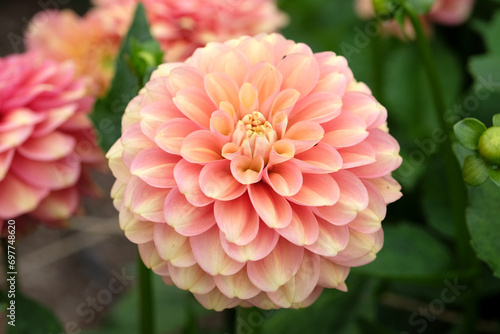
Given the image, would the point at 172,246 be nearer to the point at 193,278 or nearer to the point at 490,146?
the point at 193,278

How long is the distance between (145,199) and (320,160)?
0.13 metres

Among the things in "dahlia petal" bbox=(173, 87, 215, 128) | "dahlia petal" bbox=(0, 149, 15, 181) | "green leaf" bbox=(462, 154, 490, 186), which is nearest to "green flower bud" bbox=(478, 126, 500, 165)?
"green leaf" bbox=(462, 154, 490, 186)

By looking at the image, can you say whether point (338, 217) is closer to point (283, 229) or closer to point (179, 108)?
point (283, 229)

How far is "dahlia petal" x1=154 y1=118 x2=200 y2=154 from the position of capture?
0.40 meters

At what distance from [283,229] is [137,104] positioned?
0.16 metres

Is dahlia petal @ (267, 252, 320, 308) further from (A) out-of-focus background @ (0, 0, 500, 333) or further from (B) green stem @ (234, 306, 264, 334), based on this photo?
(A) out-of-focus background @ (0, 0, 500, 333)

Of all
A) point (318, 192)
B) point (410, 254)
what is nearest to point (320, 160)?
point (318, 192)

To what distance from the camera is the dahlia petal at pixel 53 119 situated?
0.56 meters

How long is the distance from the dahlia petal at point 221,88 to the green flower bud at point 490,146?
20 centimetres

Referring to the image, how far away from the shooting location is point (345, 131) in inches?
16.3

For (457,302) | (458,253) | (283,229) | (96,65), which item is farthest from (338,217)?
(96,65)

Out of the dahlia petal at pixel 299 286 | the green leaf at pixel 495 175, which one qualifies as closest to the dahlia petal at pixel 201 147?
the dahlia petal at pixel 299 286

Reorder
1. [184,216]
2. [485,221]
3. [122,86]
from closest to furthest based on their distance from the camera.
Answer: [184,216], [485,221], [122,86]

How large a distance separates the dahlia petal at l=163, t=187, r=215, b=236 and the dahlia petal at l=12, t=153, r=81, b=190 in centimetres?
21
